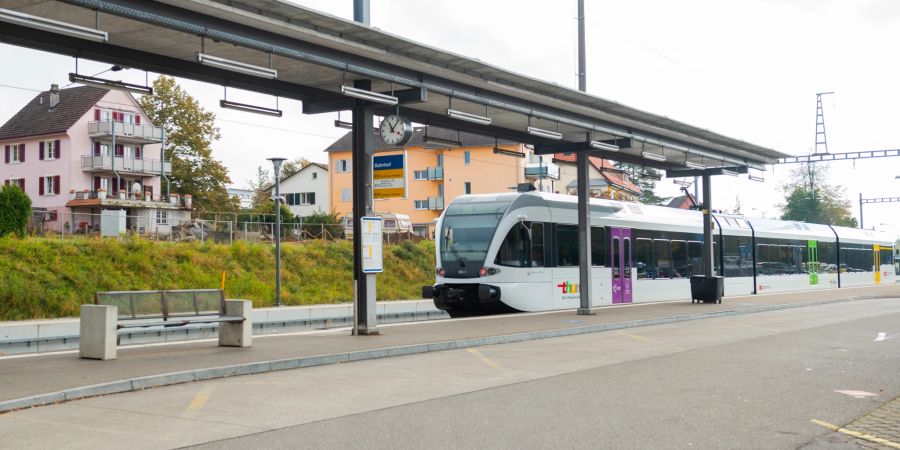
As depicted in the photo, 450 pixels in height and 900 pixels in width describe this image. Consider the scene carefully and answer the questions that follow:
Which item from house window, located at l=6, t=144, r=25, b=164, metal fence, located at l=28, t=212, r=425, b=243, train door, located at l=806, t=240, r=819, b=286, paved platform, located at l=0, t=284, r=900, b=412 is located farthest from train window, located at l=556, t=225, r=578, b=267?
house window, located at l=6, t=144, r=25, b=164

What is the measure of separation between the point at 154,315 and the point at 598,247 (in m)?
15.3

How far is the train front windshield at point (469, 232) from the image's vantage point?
2269cm

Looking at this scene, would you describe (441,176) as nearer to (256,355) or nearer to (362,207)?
(362,207)

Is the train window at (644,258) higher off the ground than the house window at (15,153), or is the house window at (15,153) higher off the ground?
the house window at (15,153)

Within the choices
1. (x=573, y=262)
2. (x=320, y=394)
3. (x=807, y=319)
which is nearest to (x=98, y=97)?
(x=573, y=262)

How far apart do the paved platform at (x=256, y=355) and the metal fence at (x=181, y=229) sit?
18.6 meters

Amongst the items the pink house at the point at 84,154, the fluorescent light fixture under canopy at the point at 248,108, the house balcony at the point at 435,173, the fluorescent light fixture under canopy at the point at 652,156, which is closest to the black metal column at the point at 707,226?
the fluorescent light fixture under canopy at the point at 652,156

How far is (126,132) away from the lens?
58.3 m

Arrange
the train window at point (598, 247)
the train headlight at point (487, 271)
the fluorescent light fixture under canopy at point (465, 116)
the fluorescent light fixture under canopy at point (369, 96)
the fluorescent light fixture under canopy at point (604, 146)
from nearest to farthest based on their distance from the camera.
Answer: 1. the fluorescent light fixture under canopy at point (369, 96)
2. the fluorescent light fixture under canopy at point (465, 116)
3. the fluorescent light fixture under canopy at point (604, 146)
4. the train headlight at point (487, 271)
5. the train window at point (598, 247)

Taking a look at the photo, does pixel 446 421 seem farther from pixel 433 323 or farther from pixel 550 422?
pixel 433 323

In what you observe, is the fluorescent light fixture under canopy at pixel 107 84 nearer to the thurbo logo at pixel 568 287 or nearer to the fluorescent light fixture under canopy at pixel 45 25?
the fluorescent light fixture under canopy at pixel 45 25

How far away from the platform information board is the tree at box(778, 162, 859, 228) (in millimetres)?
83088

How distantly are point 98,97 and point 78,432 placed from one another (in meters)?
54.7

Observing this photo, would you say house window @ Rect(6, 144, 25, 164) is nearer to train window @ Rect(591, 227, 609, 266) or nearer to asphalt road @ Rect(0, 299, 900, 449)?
train window @ Rect(591, 227, 609, 266)
